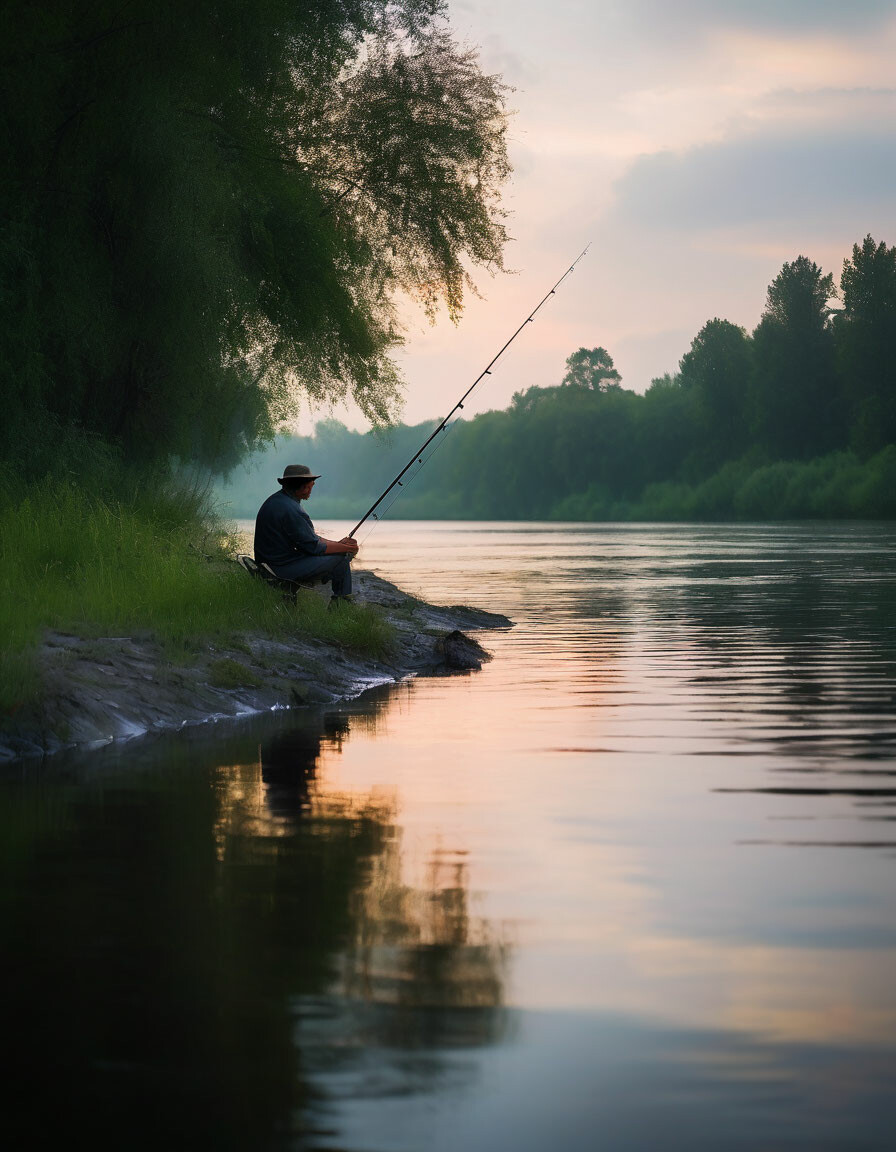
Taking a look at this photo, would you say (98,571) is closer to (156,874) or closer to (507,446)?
(156,874)

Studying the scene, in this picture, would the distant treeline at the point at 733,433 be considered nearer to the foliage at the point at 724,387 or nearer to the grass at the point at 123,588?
the foliage at the point at 724,387

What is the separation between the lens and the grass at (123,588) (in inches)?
503

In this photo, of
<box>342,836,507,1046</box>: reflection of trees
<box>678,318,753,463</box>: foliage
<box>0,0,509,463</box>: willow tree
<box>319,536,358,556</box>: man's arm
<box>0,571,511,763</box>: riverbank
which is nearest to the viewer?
<box>342,836,507,1046</box>: reflection of trees

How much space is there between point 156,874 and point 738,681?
8211 millimetres

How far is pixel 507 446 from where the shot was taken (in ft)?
480

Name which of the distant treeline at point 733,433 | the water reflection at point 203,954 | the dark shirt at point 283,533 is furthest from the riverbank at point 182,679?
the distant treeline at point 733,433

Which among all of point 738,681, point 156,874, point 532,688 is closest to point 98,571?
point 532,688

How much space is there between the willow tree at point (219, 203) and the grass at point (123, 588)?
2311 mm

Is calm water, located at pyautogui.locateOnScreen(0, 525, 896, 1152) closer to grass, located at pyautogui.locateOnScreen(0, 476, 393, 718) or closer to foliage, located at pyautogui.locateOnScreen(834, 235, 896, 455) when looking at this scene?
grass, located at pyautogui.locateOnScreen(0, 476, 393, 718)

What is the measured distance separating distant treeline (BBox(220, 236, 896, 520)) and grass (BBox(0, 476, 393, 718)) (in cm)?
7301

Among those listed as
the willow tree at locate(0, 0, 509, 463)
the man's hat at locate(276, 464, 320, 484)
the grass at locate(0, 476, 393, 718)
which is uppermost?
the willow tree at locate(0, 0, 509, 463)

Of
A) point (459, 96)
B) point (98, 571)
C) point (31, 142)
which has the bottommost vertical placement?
point (98, 571)

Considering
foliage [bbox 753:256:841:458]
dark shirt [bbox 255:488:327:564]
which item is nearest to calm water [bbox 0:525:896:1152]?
dark shirt [bbox 255:488:327:564]

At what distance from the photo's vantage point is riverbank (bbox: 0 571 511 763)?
398 inches
